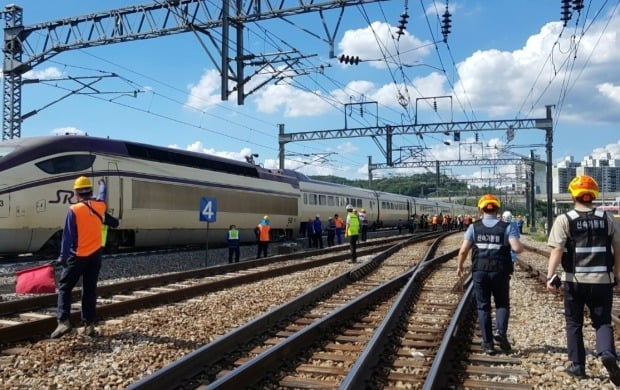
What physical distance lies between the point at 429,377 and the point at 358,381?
1.93 feet

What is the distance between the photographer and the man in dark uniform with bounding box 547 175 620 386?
16.9ft

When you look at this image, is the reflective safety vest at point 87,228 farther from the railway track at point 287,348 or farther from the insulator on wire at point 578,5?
the insulator on wire at point 578,5

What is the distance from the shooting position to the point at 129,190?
651 inches

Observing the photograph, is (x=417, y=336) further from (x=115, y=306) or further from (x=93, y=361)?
(x=115, y=306)

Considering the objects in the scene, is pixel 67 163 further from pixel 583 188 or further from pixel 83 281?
pixel 583 188

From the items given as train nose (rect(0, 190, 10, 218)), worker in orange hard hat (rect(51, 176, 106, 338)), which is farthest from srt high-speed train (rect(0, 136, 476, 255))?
worker in orange hard hat (rect(51, 176, 106, 338))

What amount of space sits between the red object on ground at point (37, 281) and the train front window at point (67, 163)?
23.2 ft

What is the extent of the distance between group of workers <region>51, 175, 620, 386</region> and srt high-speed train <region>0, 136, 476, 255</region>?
7732mm

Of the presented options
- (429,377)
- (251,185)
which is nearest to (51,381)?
(429,377)

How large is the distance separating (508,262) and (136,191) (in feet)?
41.6

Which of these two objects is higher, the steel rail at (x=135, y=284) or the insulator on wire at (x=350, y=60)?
the insulator on wire at (x=350, y=60)

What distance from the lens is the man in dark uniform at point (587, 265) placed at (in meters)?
5.14

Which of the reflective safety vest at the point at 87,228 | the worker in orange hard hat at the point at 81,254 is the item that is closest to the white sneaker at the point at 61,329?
the worker in orange hard hat at the point at 81,254

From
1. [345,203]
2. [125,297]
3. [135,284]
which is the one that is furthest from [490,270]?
[345,203]
